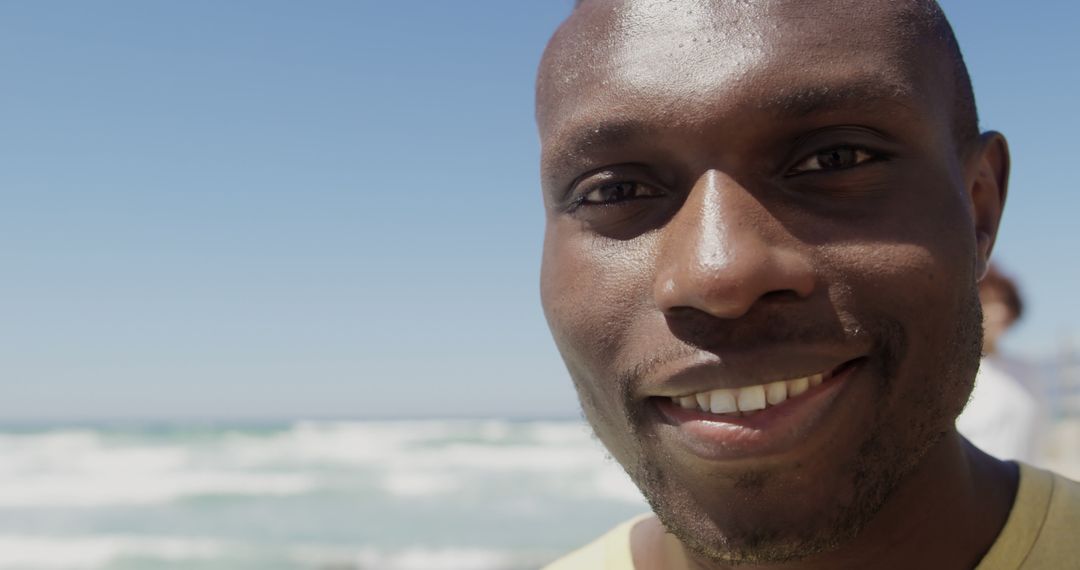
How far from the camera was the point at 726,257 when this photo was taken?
3.85ft

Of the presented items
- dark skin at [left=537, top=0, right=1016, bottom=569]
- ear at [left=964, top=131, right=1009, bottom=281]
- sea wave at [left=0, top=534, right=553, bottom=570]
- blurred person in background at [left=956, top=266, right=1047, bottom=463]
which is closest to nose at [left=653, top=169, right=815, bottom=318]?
dark skin at [left=537, top=0, right=1016, bottom=569]

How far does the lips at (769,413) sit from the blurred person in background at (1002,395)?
3.44m

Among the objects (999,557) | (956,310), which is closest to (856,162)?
(956,310)

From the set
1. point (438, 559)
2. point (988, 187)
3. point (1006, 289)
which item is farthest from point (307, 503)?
point (988, 187)

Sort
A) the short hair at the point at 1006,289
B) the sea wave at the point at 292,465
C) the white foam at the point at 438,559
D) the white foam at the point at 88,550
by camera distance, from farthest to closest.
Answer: the sea wave at the point at 292,465
the white foam at the point at 88,550
the white foam at the point at 438,559
the short hair at the point at 1006,289

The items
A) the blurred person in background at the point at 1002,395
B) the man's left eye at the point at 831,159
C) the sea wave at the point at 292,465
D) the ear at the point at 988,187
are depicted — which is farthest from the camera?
the sea wave at the point at 292,465

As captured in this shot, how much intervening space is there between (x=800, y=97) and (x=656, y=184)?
0.25 m

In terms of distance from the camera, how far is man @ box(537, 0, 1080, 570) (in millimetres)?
1180

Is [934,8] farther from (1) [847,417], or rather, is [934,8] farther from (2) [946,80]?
(1) [847,417]

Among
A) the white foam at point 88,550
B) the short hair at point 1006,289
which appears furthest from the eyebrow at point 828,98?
the white foam at point 88,550

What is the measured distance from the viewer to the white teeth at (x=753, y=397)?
3.89 feet

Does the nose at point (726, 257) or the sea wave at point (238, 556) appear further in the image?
the sea wave at point (238, 556)

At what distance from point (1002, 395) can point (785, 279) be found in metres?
3.89

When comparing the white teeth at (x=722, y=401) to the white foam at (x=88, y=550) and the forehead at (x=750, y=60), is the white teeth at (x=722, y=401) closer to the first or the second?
the forehead at (x=750, y=60)
